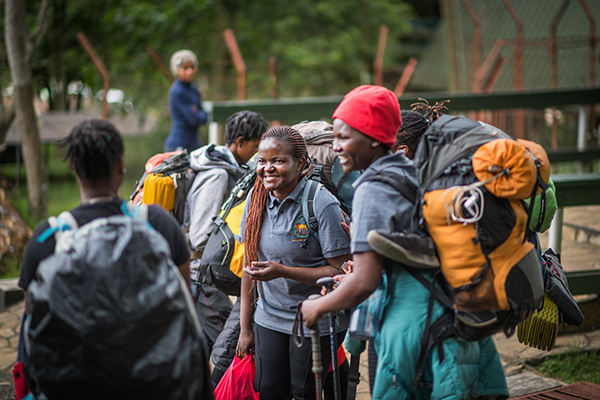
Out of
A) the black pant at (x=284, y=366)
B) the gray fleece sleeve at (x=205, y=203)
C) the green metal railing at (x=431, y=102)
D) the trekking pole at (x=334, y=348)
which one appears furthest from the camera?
the green metal railing at (x=431, y=102)

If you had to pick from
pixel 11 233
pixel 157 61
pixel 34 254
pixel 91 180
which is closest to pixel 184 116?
pixel 157 61

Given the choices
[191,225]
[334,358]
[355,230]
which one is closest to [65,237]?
[355,230]

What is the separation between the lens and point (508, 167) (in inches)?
75.9

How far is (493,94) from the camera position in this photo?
7.02m

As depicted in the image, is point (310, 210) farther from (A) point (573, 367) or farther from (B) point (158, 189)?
(A) point (573, 367)

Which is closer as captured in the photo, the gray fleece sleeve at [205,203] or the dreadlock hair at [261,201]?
the dreadlock hair at [261,201]

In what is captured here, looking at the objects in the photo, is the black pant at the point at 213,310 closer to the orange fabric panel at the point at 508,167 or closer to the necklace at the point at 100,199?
the necklace at the point at 100,199

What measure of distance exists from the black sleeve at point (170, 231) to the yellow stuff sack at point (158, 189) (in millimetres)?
1394

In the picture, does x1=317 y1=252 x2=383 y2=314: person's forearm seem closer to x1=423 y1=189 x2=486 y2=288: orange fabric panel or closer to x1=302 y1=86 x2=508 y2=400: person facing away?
x1=302 y1=86 x2=508 y2=400: person facing away

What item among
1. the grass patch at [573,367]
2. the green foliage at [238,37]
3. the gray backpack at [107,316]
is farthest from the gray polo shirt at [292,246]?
the green foliage at [238,37]

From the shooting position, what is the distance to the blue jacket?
264 inches

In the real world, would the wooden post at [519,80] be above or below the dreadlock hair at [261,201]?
above

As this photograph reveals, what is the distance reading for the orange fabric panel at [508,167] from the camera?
1.92 metres

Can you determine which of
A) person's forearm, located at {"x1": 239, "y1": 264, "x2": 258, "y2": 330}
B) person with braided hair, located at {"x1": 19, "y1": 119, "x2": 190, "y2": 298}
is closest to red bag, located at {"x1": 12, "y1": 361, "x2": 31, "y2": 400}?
person with braided hair, located at {"x1": 19, "y1": 119, "x2": 190, "y2": 298}
